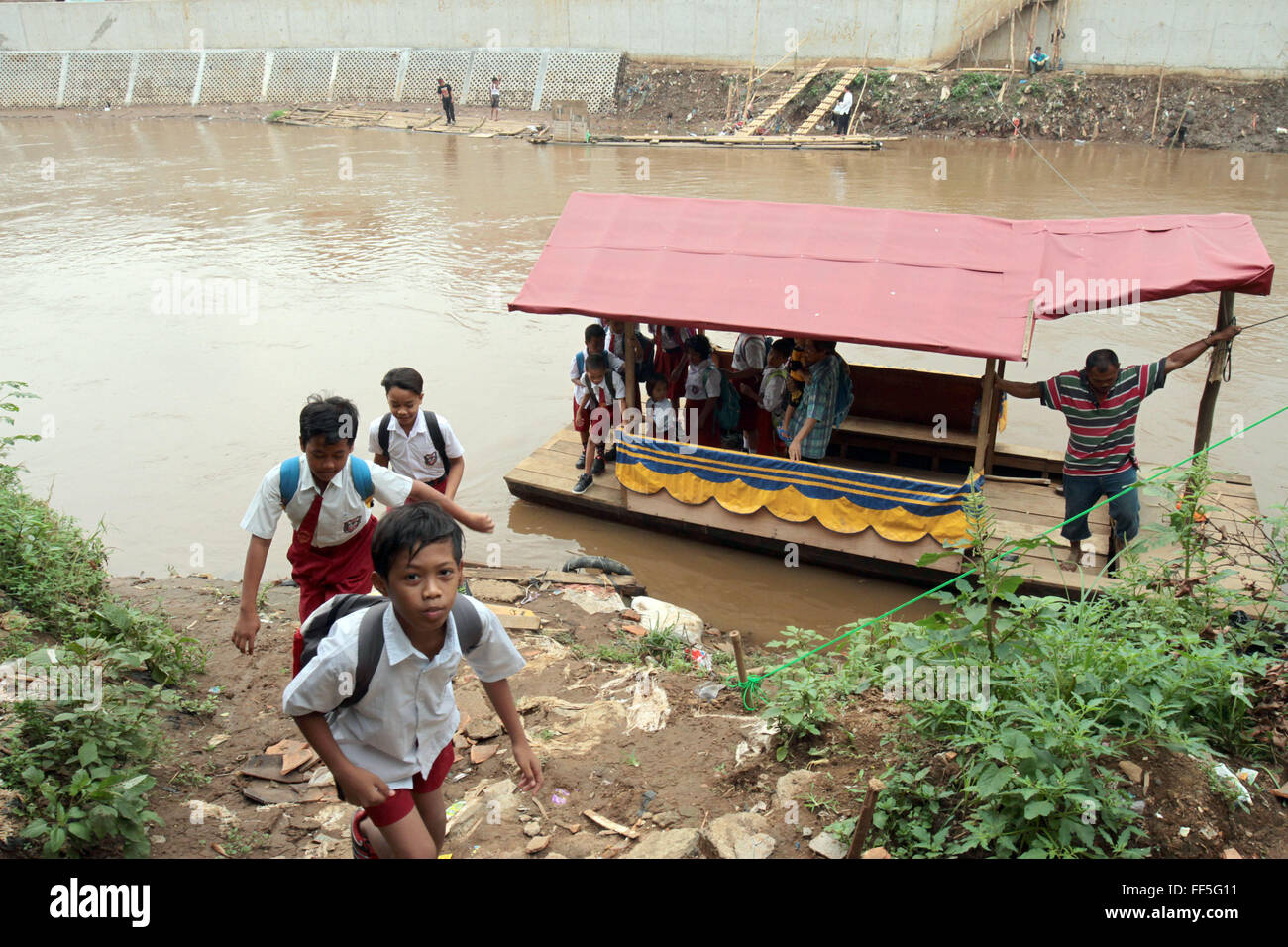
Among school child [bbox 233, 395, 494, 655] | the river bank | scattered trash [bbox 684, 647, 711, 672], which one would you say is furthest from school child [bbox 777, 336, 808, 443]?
the river bank

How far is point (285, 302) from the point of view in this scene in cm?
1498

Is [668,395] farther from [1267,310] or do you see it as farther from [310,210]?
[310,210]

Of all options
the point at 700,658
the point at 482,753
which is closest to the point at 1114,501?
the point at 700,658

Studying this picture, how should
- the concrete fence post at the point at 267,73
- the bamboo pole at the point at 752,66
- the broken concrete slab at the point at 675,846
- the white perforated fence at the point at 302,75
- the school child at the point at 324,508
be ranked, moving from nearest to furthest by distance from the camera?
the broken concrete slab at the point at 675,846 < the school child at the point at 324,508 < the bamboo pole at the point at 752,66 < the white perforated fence at the point at 302,75 < the concrete fence post at the point at 267,73

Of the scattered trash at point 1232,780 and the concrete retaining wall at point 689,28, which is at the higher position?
the concrete retaining wall at point 689,28

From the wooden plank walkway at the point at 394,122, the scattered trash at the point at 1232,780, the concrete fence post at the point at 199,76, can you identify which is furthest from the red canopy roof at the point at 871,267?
the concrete fence post at the point at 199,76

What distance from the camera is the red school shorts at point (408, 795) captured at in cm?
264

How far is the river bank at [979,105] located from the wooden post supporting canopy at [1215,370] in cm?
2171

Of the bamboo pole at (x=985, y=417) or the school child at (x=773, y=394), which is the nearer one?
the bamboo pole at (x=985, y=417)

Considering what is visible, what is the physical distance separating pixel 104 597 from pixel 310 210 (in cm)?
1724

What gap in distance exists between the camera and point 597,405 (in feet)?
26.8

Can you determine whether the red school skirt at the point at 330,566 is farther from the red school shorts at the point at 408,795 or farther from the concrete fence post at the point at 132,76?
the concrete fence post at the point at 132,76

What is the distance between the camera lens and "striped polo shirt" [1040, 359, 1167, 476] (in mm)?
5953

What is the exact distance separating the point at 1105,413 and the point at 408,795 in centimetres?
512
